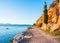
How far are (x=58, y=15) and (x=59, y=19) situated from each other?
2.61 m

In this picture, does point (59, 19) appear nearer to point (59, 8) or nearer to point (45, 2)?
point (59, 8)

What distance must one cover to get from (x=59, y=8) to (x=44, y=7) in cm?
852

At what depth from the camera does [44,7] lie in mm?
58844

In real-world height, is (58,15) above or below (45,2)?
below

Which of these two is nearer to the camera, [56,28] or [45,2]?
[56,28]

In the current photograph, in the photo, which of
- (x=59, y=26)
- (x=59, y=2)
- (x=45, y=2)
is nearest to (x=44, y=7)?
(x=45, y=2)

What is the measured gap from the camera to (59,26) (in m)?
45.7

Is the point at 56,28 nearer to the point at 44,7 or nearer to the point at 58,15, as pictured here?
the point at 58,15

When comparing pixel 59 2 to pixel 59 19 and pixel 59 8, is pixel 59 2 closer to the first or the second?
pixel 59 8

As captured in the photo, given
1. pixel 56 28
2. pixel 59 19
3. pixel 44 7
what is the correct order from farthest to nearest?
pixel 44 7 → pixel 59 19 → pixel 56 28

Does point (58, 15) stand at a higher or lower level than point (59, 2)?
lower

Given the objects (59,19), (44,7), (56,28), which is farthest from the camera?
(44,7)

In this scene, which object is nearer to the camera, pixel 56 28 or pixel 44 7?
pixel 56 28

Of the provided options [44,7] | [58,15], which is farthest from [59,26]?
[44,7]
